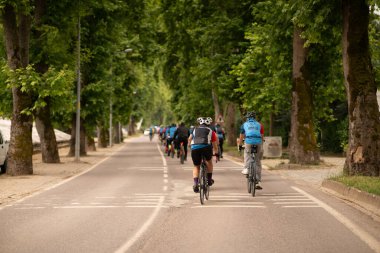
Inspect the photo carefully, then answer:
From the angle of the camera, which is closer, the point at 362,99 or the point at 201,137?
the point at 201,137

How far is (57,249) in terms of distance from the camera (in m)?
8.85

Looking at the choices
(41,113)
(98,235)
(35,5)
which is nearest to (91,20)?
(41,113)

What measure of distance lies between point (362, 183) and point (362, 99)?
139 inches

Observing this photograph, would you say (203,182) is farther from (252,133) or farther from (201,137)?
(252,133)

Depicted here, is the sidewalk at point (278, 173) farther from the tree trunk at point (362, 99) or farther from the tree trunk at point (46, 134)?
the tree trunk at point (362, 99)

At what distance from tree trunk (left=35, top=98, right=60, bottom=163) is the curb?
1645 cm

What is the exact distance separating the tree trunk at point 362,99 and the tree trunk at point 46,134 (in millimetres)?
16201

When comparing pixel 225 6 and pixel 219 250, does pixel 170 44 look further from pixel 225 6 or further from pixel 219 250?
pixel 219 250

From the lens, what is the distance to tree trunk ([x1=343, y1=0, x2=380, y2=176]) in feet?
61.6

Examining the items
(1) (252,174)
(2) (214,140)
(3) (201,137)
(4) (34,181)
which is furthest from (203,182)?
(4) (34,181)

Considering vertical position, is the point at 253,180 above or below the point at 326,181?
above

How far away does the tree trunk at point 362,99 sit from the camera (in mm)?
18766

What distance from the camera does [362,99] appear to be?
742 inches

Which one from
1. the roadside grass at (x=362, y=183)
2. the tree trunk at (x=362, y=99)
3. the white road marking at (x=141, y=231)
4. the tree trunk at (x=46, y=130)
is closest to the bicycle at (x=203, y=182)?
the white road marking at (x=141, y=231)
